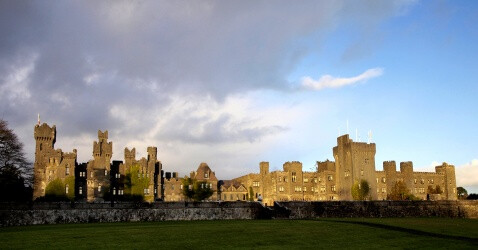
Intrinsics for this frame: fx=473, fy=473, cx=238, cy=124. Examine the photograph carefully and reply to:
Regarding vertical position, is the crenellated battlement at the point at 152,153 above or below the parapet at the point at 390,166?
above

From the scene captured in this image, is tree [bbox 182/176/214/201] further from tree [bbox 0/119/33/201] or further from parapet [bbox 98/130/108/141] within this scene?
tree [bbox 0/119/33/201]

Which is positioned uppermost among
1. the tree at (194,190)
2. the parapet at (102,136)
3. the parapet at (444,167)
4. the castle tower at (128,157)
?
the parapet at (102,136)

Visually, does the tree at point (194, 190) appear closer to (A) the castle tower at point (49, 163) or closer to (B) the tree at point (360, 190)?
(A) the castle tower at point (49, 163)

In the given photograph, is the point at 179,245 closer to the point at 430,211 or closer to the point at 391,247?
the point at 391,247

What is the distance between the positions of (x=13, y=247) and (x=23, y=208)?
3209 centimetres

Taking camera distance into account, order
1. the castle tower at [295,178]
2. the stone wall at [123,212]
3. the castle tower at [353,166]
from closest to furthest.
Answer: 1. the stone wall at [123,212]
2. the castle tower at [295,178]
3. the castle tower at [353,166]

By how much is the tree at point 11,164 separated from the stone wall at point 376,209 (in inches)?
1296

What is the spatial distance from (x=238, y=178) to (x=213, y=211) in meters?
74.0

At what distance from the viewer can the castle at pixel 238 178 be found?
3789 inches

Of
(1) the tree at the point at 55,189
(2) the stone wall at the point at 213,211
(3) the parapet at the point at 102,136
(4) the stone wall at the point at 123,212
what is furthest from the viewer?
(3) the parapet at the point at 102,136

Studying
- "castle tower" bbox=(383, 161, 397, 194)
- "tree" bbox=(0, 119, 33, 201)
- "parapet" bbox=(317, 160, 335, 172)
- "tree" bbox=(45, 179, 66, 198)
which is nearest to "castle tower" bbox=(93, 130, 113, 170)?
"tree" bbox=(45, 179, 66, 198)

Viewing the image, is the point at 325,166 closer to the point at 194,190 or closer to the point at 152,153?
the point at 194,190

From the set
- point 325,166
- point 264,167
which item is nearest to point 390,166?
point 325,166

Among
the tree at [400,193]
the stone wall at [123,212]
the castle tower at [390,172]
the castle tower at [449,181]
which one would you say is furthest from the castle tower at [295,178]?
the stone wall at [123,212]
